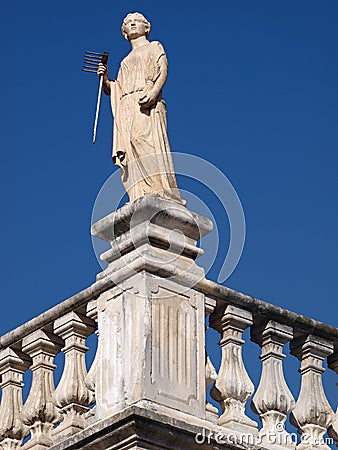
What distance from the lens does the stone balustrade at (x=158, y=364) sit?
39.9 ft

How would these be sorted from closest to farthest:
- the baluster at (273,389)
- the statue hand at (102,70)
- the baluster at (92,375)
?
the baluster at (92,375), the baluster at (273,389), the statue hand at (102,70)

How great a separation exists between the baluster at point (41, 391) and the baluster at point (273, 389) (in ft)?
6.28

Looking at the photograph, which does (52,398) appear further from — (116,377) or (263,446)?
(263,446)

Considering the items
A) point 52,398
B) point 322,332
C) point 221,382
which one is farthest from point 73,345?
point 322,332

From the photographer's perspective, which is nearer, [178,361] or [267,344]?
[178,361]

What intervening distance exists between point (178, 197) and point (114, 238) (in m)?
0.74

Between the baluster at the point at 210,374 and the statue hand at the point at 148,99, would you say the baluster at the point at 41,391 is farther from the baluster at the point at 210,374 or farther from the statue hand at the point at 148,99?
the statue hand at the point at 148,99

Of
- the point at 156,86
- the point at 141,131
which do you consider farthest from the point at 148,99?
the point at 141,131

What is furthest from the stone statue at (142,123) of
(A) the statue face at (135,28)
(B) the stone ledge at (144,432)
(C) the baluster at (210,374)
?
(B) the stone ledge at (144,432)

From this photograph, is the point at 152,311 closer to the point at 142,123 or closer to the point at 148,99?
the point at 142,123

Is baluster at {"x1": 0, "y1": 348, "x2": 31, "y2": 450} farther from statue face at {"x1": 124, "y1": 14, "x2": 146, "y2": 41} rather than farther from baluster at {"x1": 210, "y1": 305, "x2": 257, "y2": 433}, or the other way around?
statue face at {"x1": 124, "y1": 14, "x2": 146, "y2": 41}

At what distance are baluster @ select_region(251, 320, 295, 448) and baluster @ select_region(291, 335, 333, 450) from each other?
0.20m

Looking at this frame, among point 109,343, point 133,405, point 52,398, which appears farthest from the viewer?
point 52,398

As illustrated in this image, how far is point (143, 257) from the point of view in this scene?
12461 millimetres
